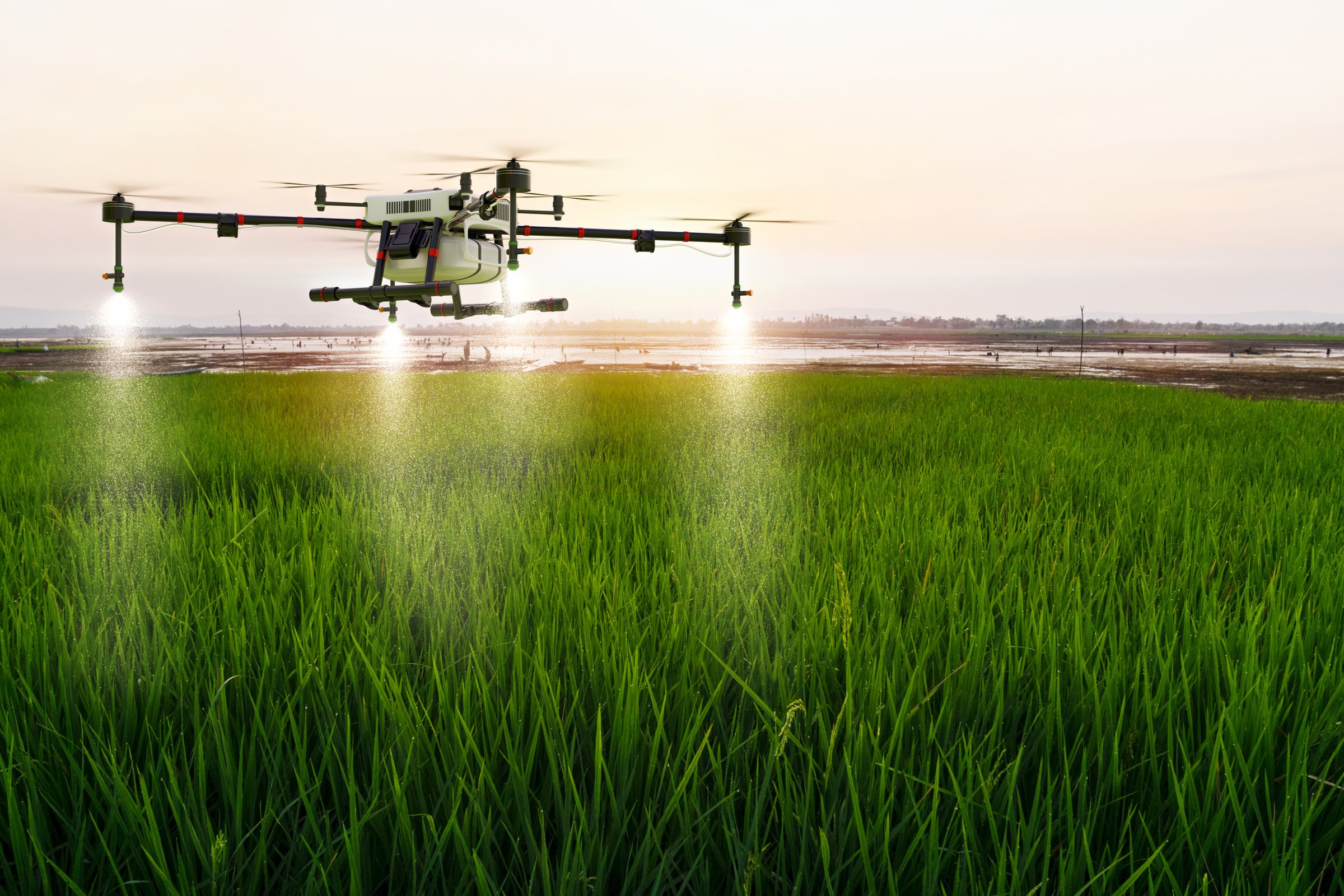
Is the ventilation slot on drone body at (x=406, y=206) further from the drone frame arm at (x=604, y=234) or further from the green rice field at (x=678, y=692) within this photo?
the green rice field at (x=678, y=692)

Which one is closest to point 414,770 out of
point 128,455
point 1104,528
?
point 1104,528

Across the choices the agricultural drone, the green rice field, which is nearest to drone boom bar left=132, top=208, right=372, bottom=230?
the agricultural drone

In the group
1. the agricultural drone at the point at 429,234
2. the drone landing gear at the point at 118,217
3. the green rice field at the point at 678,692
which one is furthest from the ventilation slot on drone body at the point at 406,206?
the green rice field at the point at 678,692

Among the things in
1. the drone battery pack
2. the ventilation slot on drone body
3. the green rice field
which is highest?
the ventilation slot on drone body

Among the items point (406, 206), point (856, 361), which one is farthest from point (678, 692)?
point (856, 361)

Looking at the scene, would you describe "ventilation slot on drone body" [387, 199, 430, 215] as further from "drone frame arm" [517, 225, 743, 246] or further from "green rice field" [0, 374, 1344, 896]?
"green rice field" [0, 374, 1344, 896]

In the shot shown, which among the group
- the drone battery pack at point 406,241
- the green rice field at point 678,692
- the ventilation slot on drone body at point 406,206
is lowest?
the green rice field at point 678,692
